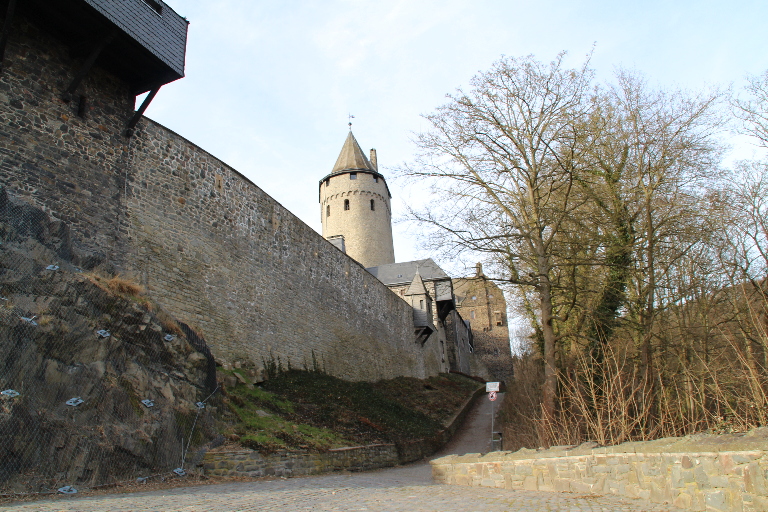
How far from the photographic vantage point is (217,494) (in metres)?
6.59

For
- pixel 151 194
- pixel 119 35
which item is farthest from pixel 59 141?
pixel 119 35

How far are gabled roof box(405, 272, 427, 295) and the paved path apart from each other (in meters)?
22.1

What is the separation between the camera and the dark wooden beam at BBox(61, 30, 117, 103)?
10.1 m

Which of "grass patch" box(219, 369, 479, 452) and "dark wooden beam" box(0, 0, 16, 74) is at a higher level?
"dark wooden beam" box(0, 0, 16, 74)

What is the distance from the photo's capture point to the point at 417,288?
31.2m

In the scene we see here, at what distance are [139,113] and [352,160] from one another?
3314 cm

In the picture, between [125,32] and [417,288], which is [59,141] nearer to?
[125,32]

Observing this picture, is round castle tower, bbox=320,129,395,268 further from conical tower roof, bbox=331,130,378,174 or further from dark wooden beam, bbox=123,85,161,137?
dark wooden beam, bbox=123,85,161,137

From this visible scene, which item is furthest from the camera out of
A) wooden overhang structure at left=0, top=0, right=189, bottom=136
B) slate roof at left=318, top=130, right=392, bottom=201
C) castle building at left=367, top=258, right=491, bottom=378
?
slate roof at left=318, top=130, right=392, bottom=201

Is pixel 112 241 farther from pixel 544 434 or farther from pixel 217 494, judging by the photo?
pixel 544 434

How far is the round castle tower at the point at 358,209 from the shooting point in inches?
1629

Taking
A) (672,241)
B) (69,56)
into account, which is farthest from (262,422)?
(672,241)

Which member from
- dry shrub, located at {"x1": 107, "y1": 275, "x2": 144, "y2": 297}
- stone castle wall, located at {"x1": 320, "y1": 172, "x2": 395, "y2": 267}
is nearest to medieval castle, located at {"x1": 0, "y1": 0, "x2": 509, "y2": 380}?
dry shrub, located at {"x1": 107, "y1": 275, "x2": 144, "y2": 297}

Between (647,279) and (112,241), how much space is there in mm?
11655
